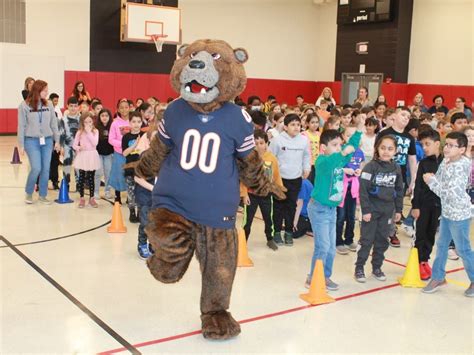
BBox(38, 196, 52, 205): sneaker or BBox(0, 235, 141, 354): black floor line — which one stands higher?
BBox(38, 196, 52, 205): sneaker

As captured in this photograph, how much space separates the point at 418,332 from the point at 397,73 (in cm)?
1548

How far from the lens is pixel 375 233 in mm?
5555

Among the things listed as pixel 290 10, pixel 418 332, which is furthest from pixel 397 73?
pixel 418 332

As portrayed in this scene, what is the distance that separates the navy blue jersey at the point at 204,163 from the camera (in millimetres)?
3936

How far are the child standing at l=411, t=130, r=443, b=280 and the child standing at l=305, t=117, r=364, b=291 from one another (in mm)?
983

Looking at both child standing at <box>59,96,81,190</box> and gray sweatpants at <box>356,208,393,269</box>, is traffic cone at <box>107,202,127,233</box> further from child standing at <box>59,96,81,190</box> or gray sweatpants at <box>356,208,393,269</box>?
gray sweatpants at <box>356,208,393,269</box>

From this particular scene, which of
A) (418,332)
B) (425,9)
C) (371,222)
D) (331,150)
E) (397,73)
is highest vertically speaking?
(425,9)

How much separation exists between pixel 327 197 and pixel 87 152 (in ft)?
15.2

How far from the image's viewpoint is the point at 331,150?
17.3 feet

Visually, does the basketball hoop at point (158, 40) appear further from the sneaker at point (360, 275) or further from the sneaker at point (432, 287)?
the sneaker at point (432, 287)

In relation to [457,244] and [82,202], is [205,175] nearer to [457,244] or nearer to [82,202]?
[457,244]

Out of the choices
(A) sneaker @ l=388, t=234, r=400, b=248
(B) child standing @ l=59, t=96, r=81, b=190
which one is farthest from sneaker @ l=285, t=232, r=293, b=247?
(B) child standing @ l=59, t=96, r=81, b=190

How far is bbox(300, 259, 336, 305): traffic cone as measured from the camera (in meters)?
4.92

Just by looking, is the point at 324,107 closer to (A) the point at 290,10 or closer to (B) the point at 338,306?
(B) the point at 338,306
